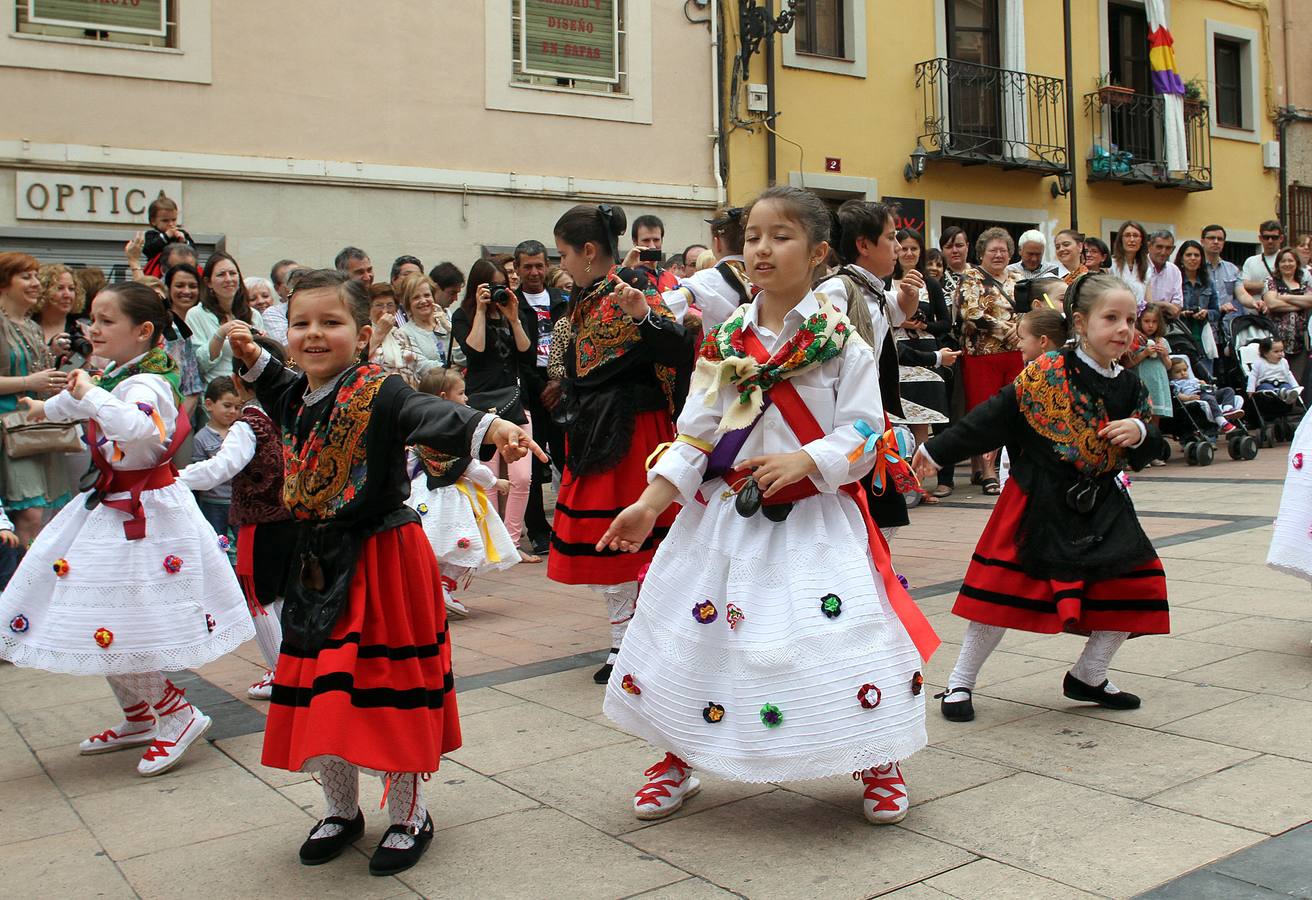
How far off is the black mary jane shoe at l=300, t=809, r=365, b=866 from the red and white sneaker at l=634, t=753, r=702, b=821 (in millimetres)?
799

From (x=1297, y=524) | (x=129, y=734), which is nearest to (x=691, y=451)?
(x=129, y=734)

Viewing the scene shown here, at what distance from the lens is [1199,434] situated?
41.3ft

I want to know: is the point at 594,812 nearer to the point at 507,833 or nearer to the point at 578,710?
the point at 507,833

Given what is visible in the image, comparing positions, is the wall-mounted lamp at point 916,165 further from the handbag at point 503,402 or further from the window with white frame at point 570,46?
the handbag at point 503,402

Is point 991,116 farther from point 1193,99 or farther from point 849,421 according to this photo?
point 849,421

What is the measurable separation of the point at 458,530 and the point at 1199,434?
8.50 meters

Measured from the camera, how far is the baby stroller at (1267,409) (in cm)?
1387

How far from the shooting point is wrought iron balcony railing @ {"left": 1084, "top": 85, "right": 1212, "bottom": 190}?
67.2 ft

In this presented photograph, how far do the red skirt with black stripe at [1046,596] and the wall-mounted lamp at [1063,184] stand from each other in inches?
660

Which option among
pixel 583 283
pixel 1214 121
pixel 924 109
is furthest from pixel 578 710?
pixel 1214 121

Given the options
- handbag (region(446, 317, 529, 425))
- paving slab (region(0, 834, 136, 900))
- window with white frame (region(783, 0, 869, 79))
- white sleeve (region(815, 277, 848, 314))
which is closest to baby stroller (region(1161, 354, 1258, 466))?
handbag (region(446, 317, 529, 425))

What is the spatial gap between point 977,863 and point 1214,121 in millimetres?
22222

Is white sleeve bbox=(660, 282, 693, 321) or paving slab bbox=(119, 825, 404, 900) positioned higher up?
white sleeve bbox=(660, 282, 693, 321)

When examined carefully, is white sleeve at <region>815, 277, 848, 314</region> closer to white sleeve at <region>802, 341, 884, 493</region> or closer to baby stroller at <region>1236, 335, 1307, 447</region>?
white sleeve at <region>802, 341, 884, 493</region>
